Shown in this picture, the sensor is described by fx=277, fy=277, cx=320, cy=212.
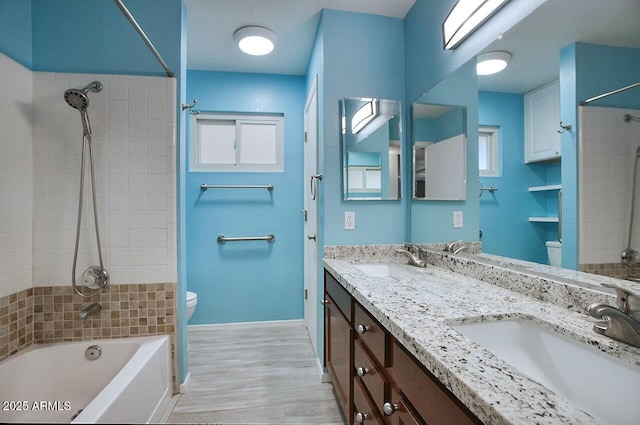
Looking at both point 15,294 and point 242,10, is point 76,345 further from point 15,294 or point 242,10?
point 242,10

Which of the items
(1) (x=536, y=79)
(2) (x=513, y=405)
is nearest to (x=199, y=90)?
(1) (x=536, y=79)

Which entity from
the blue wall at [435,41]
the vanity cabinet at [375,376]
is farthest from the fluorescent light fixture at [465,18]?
the vanity cabinet at [375,376]

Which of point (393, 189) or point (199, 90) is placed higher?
point (199, 90)

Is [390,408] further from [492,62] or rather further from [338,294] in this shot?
[492,62]

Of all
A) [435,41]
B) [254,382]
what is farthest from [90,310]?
[435,41]

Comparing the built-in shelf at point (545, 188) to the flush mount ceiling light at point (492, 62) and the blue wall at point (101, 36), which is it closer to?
the flush mount ceiling light at point (492, 62)

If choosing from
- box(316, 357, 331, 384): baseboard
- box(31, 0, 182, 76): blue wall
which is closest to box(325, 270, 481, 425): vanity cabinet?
box(316, 357, 331, 384): baseboard

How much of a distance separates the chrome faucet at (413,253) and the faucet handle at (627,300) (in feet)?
3.03

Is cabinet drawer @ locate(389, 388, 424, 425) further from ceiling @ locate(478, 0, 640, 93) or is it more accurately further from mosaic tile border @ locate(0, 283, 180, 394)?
mosaic tile border @ locate(0, 283, 180, 394)

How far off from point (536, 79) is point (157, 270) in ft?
6.62

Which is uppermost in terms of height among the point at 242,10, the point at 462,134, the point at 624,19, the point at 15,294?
the point at 242,10

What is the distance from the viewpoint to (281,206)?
275 centimetres

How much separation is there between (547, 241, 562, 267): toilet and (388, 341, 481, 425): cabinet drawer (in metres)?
0.65

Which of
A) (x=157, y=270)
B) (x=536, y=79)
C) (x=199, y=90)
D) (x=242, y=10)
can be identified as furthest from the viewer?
(x=199, y=90)
